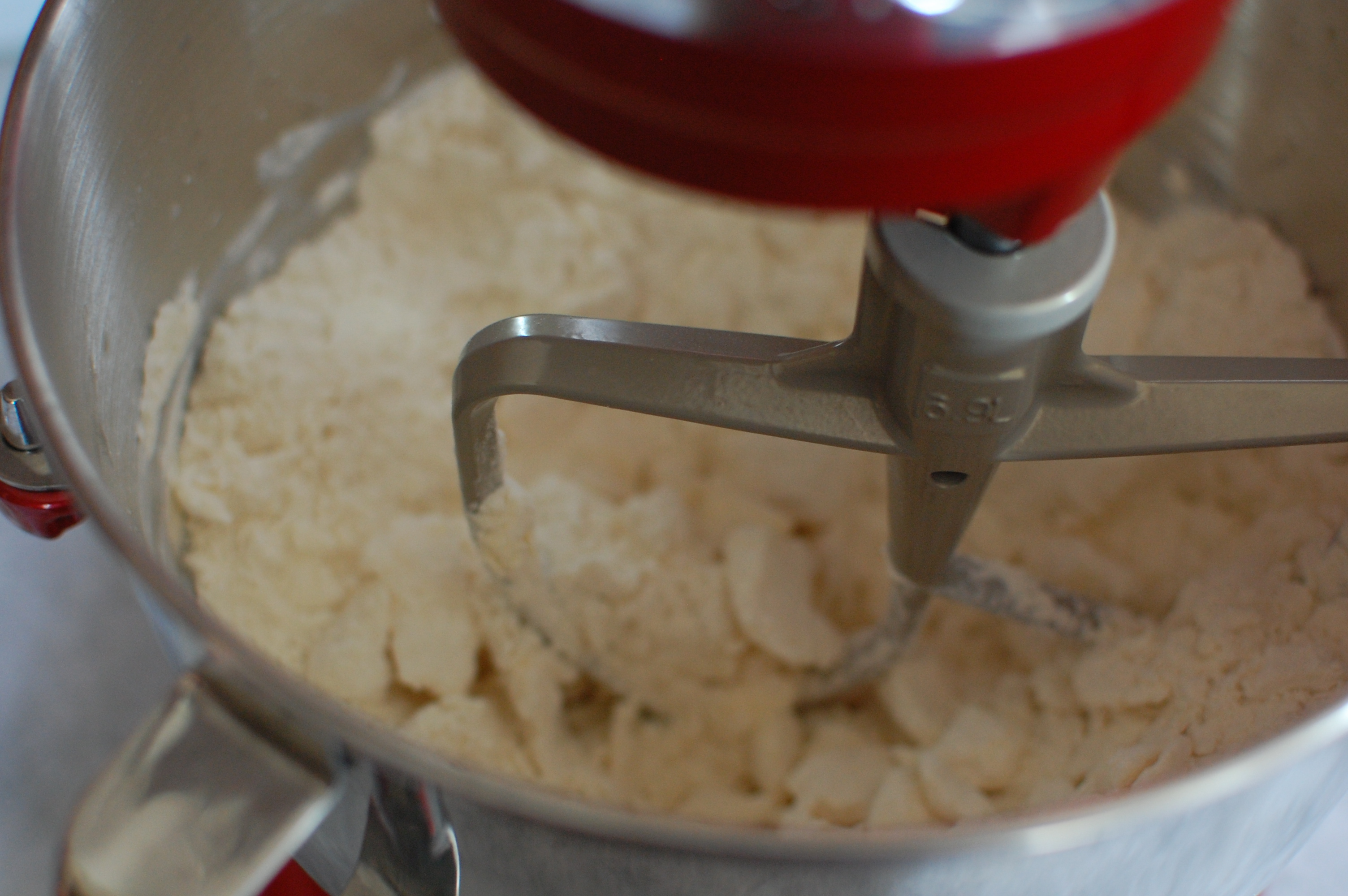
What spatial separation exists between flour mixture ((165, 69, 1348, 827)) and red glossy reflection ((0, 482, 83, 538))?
0.26 feet

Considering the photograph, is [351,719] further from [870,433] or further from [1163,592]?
[1163,592]

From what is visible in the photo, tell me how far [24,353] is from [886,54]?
0.29m

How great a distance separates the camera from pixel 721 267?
28.7 inches

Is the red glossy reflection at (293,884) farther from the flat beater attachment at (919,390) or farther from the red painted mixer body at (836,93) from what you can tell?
the red painted mixer body at (836,93)

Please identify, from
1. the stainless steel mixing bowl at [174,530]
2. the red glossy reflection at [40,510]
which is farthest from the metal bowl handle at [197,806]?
the red glossy reflection at [40,510]

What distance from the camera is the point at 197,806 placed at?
0.35 meters

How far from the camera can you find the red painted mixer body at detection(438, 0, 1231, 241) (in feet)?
0.83

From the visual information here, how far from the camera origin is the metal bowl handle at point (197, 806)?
0.34 metres

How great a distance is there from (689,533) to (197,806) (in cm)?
33

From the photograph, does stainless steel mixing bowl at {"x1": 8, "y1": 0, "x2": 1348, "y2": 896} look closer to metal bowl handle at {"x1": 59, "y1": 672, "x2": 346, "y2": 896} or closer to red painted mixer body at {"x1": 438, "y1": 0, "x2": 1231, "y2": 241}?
metal bowl handle at {"x1": 59, "y1": 672, "x2": 346, "y2": 896}

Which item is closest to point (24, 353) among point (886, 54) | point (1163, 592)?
point (886, 54)

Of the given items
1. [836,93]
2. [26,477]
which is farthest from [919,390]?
[26,477]

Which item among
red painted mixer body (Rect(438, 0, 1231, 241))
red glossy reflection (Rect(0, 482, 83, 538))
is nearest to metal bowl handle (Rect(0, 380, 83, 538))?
red glossy reflection (Rect(0, 482, 83, 538))

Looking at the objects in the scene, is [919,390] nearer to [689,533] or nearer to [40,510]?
[689,533]
